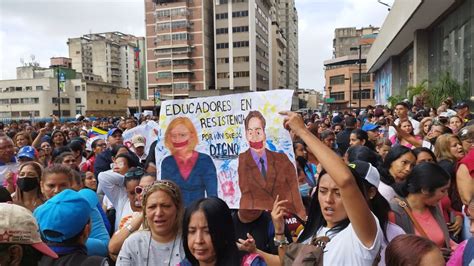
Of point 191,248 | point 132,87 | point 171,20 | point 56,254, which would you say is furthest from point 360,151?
point 132,87

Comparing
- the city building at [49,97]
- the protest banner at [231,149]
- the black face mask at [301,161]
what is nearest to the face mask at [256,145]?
the protest banner at [231,149]

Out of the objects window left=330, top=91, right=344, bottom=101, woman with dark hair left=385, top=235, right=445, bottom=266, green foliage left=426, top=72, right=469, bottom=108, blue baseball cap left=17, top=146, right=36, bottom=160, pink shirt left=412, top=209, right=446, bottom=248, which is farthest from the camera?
window left=330, top=91, right=344, bottom=101

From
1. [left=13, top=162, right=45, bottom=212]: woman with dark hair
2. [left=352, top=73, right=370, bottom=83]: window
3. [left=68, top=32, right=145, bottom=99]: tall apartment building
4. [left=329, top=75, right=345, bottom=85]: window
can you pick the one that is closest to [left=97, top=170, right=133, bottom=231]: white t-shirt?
[left=13, top=162, right=45, bottom=212]: woman with dark hair

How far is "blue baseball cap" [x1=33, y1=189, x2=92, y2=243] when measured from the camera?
2342mm

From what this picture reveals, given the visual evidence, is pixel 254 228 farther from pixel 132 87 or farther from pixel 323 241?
pixel 132 87

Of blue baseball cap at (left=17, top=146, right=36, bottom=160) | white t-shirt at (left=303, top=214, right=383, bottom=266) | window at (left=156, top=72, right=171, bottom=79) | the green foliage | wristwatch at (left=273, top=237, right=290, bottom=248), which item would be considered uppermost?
window at (left=156, top=72, right=171, bottom=79)

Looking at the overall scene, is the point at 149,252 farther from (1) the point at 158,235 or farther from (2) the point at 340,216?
(2) the point at 340,216

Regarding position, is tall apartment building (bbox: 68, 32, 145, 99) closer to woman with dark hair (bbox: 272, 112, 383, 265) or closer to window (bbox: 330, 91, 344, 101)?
window (bbox: 330, 91, 344, 101)

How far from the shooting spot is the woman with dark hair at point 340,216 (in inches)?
87.9

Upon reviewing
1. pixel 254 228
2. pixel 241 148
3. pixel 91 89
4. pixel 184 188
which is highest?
pixel 91 89

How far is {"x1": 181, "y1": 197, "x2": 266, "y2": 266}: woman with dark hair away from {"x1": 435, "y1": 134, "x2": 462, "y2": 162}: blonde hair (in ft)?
11.0

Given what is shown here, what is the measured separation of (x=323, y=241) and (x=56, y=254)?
146 centimetres

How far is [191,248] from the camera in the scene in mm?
2516

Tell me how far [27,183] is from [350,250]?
127 inches
